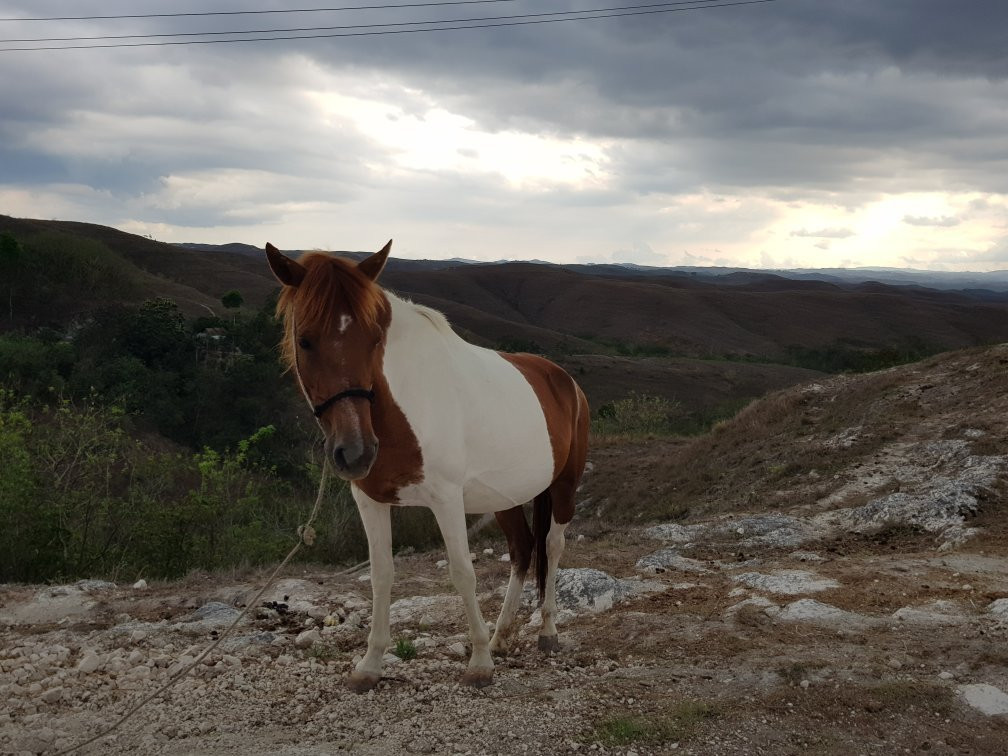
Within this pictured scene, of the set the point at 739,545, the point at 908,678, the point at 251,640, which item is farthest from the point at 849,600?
the point at 251,640

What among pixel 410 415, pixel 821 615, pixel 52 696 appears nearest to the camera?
pixel 410 415

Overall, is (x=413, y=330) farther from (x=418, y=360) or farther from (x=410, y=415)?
(x=410, y=415)

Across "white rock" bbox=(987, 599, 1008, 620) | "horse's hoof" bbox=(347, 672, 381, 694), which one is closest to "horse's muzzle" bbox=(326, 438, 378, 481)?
"horse's hoof" bbox=(347, 672, 381, 694)

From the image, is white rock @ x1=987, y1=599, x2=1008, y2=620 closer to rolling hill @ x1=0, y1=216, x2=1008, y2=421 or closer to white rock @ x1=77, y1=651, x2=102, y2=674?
white rock @ x1=77, y1=651, x2=102, y2=674

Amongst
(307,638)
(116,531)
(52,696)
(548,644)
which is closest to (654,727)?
(548,644)

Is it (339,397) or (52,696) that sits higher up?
(339,397)

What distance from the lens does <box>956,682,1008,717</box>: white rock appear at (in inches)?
143

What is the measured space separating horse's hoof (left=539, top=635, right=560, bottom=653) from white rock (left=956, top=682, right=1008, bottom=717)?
7.53ft

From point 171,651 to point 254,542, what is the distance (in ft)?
16.4

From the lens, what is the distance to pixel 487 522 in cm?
1138

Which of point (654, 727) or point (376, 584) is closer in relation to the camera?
point (654, 727)

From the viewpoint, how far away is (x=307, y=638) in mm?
4875

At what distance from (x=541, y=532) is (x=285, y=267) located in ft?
8.96

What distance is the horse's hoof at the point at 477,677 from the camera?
404 cm
